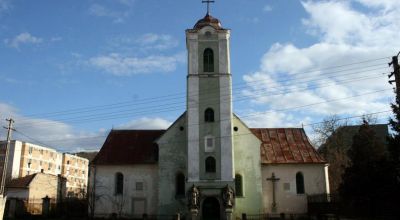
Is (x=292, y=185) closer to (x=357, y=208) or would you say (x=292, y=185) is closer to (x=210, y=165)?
(x=210, y=165)

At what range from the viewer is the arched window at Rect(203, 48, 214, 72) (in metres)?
36.3

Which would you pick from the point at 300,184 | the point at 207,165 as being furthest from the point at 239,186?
the point at 300,184

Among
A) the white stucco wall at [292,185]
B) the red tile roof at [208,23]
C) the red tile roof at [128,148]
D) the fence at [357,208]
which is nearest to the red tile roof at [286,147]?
the white stucco wall at [292,185]

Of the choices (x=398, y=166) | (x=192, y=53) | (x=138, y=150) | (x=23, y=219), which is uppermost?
(x=192, y=53)

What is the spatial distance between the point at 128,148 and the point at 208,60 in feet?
36.7

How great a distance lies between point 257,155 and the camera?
3612 cm

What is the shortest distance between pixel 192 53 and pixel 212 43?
6.44ft

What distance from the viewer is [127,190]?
123 feet

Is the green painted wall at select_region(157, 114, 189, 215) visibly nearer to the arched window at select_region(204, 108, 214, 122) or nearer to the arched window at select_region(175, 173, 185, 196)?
the arched window at select_region(175, 173, 185, 196)

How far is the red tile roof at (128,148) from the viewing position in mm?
38156

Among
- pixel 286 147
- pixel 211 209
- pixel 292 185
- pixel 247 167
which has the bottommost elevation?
pixel 211 209

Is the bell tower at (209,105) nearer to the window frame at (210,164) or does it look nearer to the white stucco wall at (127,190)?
the window frame at (210,164)

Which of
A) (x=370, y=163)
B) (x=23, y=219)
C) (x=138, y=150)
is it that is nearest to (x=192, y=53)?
(x=138, y=150)

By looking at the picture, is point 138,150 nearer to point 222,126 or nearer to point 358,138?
point 222,126
